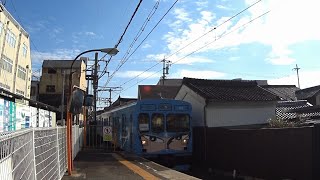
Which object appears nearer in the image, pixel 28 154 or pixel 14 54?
pixel 28 154

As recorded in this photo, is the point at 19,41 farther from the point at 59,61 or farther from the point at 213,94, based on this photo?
the point at 59,61

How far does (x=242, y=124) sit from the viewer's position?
91.1ft

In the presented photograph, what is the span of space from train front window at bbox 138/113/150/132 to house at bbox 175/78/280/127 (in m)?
6.29

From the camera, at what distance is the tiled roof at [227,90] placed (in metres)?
26.4

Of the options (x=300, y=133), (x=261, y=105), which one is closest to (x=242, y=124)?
(x=261, y=105)

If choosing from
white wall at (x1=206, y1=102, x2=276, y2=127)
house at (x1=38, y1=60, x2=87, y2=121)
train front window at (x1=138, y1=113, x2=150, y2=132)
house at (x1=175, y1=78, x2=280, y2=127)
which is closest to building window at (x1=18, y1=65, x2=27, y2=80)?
house at (x1=175, y1=78, x2=280, y2=127)

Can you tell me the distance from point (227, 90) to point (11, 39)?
70.2 feet

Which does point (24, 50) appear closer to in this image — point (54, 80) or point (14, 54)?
point (14, 54)

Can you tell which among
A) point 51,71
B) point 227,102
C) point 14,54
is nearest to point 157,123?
point 227,102

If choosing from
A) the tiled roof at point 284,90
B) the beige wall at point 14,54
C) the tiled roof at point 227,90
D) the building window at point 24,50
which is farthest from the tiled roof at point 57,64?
the tiled roof at point 227,90

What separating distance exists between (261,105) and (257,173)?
13.3 m

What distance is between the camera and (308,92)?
4803 cm

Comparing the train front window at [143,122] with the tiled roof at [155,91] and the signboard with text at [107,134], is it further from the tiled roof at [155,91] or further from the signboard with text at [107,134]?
the tiled roof at [155,91]

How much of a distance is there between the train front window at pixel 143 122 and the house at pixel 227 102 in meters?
6.29
